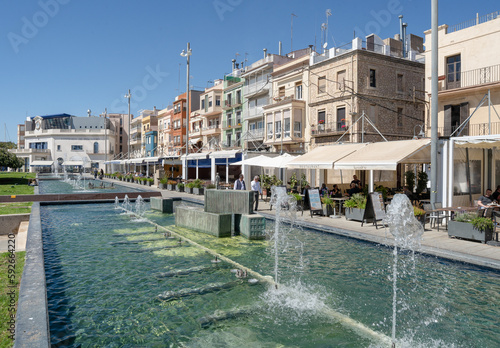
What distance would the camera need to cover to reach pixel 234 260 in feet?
29.4

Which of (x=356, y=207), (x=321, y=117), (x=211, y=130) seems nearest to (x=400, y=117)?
(x=321, y=117)

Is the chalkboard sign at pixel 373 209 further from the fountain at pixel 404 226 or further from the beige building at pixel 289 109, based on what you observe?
the beige building at pixel 289 109

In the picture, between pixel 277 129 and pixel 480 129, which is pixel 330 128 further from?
pixel 480 129

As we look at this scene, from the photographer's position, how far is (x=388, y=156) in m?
13.1

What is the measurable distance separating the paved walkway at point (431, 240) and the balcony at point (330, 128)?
57.2 feet

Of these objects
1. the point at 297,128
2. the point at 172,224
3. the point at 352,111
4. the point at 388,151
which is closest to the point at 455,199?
the point at 388,151

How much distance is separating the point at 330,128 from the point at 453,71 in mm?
10157

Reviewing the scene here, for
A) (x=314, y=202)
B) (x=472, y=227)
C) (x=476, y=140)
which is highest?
(x=476, y=140)

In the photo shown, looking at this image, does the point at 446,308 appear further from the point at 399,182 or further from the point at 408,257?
the point at 399,182

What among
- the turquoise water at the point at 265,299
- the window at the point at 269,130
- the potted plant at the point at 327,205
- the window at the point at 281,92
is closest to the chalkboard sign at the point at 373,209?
the potted plant at the point at 327,205

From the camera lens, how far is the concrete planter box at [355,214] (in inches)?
532

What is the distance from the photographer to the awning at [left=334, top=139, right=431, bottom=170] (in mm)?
12727

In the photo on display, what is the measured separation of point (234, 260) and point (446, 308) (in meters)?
4.60

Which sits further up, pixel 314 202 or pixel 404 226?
pixel 314 202
